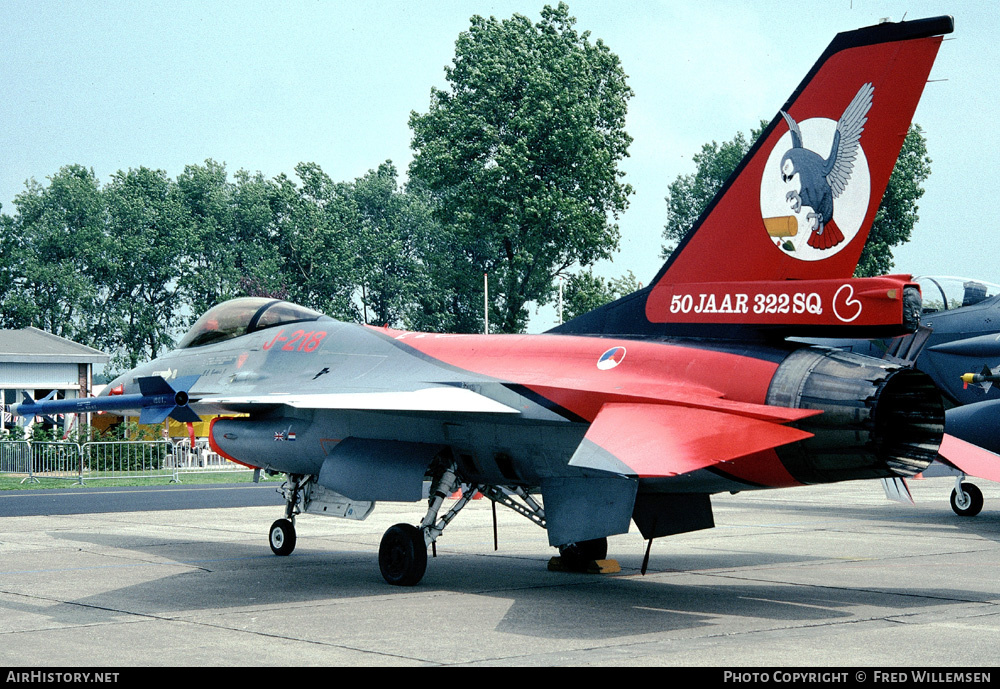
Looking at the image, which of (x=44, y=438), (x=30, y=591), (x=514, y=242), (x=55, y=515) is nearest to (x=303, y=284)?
(x=514, y=242)

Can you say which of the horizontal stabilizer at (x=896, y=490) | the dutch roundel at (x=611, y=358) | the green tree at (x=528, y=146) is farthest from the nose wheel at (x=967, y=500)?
the green tree at (x=528, y=146)

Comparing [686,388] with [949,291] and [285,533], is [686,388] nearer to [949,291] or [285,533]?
[285,533]

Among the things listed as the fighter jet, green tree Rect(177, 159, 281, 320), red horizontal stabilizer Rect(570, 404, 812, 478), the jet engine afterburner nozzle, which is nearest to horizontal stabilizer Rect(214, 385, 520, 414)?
red horizontal stabilizer Rect(570, 404, 812, 478)

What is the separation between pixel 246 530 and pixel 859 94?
1178 cm

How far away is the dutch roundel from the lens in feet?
32.3

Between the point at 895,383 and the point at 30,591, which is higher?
the point at 895,383

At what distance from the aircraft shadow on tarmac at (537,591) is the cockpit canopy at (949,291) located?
6.51m

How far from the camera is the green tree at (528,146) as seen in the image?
5250 centimetres

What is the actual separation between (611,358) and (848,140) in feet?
9.37

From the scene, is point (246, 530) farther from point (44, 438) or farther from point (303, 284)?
point (303, 284)

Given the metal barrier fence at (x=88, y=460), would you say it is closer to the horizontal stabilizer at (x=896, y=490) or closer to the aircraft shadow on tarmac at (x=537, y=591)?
the aircraft shadow on tarmac at (x=537, y=591)

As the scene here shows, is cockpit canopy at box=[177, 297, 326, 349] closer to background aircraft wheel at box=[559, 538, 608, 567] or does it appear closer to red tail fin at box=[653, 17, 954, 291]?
background aircraft wheel at box=[559, 538, 608, 567]

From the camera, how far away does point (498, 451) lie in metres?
10.6

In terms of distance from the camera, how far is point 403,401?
10.1 m
